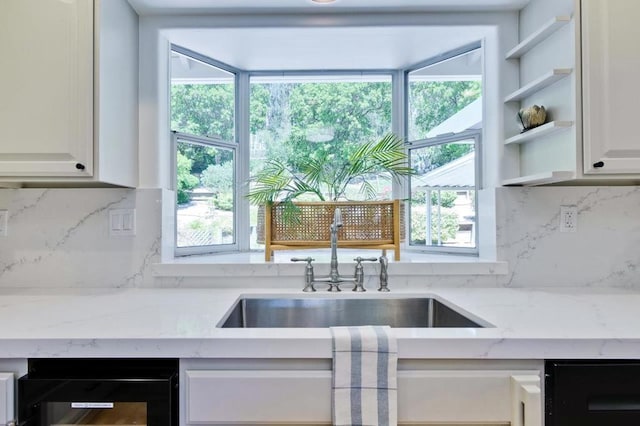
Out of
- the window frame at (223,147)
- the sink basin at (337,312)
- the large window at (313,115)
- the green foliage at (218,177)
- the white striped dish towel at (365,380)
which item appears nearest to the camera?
the white striped dish towel at (365,380)

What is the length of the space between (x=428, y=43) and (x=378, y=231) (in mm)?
981

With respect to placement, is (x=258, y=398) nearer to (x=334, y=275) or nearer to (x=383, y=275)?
(x=334, y=275)

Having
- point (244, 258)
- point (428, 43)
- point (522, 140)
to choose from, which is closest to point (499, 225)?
point (522, 140)

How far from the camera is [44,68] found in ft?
4.22

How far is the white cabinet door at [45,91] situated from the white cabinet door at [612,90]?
1.76 m

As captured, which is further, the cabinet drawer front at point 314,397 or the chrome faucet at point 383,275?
the chrome faucet at point 383,275

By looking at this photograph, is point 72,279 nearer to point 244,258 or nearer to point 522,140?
point 244,258

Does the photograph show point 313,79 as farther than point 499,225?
Yes

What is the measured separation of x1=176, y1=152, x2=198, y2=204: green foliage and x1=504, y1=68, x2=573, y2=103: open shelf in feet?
5.14

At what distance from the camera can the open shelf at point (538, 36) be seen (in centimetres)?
134

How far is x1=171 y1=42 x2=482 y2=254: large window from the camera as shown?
1.91m

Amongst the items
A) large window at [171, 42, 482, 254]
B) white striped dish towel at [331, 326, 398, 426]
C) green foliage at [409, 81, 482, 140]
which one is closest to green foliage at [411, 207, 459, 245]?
large window at [171, 42, 482, 254]

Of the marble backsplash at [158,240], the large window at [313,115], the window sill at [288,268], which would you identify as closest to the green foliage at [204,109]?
the large window at [313,115]

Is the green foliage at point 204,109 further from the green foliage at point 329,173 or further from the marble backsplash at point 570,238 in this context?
the marble backsplash at point 570,238
